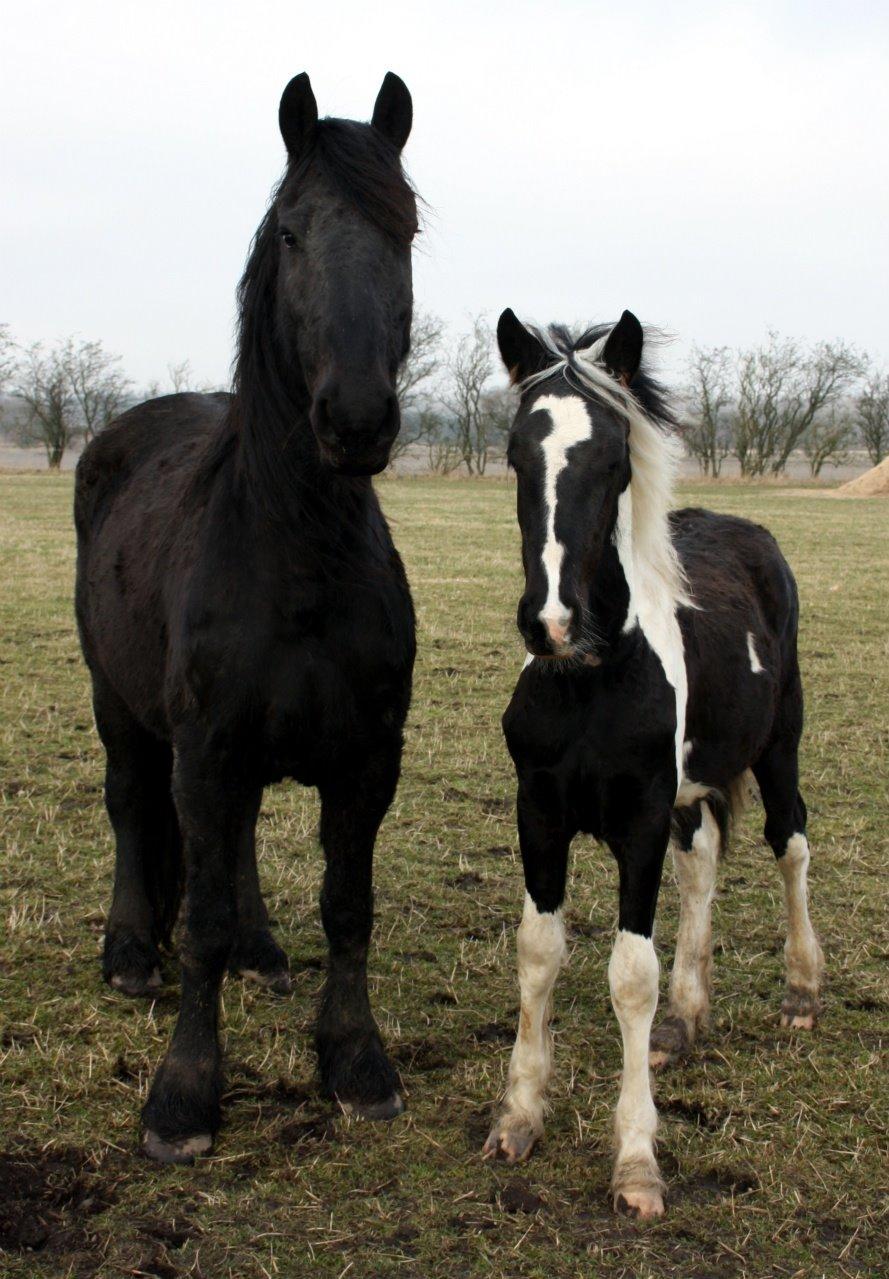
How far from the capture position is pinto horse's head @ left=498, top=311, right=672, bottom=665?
2.74 metres

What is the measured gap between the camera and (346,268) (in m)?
→ 2.87

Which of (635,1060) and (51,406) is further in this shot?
(51,406)

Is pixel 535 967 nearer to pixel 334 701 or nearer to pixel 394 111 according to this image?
pixel 334 701

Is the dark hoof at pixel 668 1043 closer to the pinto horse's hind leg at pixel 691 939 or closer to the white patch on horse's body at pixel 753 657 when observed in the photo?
the pinto horse's hind leg at pixel 691 939

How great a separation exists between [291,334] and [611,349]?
2.77ft

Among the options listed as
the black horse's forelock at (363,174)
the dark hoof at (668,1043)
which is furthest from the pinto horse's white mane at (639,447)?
the dark hoof at (668,1043)

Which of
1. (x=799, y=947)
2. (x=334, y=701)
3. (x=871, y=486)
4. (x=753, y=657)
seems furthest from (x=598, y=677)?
(x=871, y=486)

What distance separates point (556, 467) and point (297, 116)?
1179 millimetres

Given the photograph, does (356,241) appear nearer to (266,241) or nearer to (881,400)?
(266,241)

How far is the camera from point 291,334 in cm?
306

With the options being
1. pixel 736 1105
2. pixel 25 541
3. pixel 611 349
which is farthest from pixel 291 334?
pixel 25 541

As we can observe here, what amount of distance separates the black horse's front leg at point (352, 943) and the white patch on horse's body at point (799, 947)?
1.42 m

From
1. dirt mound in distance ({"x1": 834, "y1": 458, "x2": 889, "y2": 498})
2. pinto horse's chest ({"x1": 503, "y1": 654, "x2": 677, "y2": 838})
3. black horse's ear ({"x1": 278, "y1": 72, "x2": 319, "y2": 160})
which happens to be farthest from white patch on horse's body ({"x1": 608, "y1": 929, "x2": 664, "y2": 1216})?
dirt mound in distance ({"x1": 834, "y1": 458, "x2": 889, "y2": 498})

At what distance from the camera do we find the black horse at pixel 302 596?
291 centimetres
